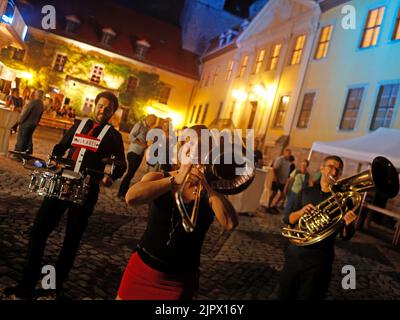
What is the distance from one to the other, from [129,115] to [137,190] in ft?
104

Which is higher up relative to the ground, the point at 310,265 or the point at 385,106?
the point at 385,106

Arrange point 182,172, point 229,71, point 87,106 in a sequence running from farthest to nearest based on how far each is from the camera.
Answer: point 87,106 < point 229,71 < point 182,172

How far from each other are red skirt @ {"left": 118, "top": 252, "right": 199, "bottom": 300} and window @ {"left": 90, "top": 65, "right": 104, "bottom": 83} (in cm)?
3178

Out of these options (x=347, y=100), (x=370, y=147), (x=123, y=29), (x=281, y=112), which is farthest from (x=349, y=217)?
(x=123, y=29)

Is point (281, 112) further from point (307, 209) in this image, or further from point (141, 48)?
point (141, 48)

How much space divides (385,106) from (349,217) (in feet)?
38.6

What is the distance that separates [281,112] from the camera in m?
19.4

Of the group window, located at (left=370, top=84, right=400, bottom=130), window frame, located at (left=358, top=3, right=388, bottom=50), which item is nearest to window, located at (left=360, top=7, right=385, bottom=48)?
window frame, located at (left=358, top=3, right=388, bottom=50)

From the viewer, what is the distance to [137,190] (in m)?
2.28

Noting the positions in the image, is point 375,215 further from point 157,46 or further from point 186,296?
point 157,46

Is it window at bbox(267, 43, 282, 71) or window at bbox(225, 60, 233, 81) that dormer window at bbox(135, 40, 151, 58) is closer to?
window at bbox(225, 60, 233, 81)

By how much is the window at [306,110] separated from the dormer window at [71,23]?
74.5ft
